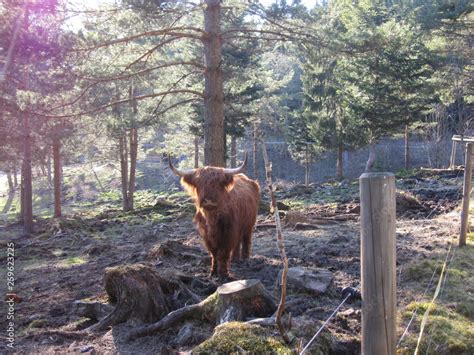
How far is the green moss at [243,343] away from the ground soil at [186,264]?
27 cm

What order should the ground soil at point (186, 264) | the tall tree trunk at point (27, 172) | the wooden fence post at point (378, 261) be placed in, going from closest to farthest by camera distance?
the wooden fence post at point (378, 261), the ground soil at point (186, 264), the tall tree trunk at point (27, 172)

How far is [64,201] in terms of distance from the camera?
3788 cm

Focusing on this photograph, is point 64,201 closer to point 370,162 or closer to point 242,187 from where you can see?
point 370,162

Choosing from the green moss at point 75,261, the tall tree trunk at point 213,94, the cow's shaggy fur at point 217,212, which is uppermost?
the tall tree trunk at point 213,94

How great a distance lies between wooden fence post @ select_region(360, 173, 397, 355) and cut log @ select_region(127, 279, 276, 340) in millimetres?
1508

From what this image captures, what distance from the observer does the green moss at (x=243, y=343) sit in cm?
312

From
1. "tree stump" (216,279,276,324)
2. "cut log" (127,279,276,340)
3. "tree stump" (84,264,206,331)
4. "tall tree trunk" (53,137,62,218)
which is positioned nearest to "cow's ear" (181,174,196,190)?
"tree stump" (84,264,206,331)

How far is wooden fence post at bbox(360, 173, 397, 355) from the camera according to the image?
251 cm

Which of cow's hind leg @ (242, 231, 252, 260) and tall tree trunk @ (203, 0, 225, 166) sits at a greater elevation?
tall tree trunk @ (203, 0, 225, 166)

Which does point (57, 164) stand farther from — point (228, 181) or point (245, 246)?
point (228, 181)

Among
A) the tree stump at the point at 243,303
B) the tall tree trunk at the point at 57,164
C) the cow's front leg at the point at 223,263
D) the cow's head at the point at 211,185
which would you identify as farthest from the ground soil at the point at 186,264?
the tall tree trunk at the point at 57,164

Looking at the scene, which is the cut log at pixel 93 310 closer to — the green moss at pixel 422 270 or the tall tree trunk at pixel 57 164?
the green moss at pixel 422 270

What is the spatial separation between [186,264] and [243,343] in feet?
13.1

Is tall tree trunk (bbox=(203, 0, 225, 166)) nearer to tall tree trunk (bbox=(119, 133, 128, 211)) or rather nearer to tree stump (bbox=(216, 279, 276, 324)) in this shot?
tree stump (bbox=(216, 279, 276, 324))
